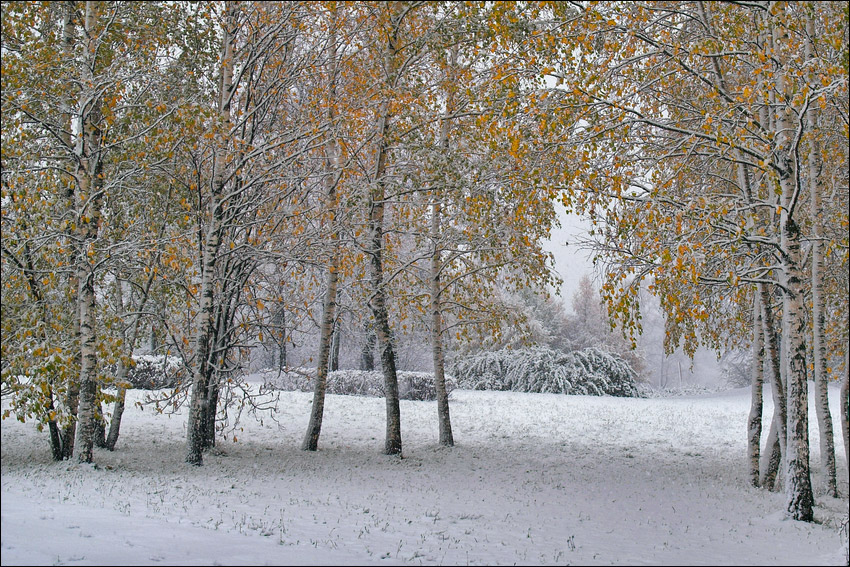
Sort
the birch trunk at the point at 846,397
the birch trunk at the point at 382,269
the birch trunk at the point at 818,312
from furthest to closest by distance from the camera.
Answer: the birch trunk at the point at 382,269 < the birch trunk at the point at 818,312 < the birch trunk at the point at 846,397

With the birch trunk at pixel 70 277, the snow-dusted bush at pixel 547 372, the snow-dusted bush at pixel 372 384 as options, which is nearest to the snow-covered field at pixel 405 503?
the birch trunk at pixel 70 277

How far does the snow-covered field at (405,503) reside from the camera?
4.61 metres

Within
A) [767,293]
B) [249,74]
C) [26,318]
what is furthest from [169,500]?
[767,293]

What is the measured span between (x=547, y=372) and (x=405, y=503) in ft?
58.7

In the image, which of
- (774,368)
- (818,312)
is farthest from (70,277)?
(774,368)

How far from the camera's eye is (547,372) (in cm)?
2464

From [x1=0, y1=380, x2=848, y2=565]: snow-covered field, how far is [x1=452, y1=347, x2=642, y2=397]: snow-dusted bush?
920 centimetres

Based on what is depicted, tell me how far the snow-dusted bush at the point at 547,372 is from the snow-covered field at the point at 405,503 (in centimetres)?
920

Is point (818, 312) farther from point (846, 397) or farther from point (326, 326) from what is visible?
point (326, 326)

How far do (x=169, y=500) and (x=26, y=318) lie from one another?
289cm

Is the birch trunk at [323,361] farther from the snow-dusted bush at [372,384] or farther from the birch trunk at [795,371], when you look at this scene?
the snow-dusted bush at [372,384]

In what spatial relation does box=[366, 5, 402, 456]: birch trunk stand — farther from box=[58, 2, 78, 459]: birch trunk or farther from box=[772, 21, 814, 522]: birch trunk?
box=[772, 21, 814, 522]: birch trunk

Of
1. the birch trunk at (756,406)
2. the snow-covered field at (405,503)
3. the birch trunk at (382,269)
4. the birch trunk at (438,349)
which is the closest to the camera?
the snow-covered field at (405,503)

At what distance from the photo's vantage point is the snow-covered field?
15.1 feet
